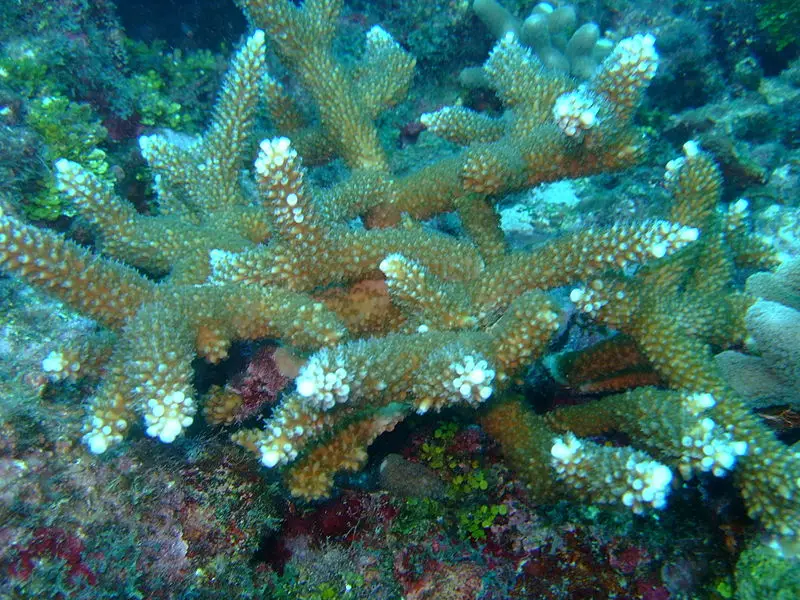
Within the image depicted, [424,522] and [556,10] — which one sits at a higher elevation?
[556,10]

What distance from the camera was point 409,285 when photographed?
283 centimetres

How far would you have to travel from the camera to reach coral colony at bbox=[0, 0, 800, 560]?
2.41 meters

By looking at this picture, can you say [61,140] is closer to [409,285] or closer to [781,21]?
[409,285]

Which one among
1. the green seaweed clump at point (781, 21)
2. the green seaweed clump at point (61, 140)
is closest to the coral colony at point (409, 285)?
the green seaweed clump at point (61, 140)

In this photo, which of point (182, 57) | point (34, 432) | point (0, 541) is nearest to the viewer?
point (0, 541)

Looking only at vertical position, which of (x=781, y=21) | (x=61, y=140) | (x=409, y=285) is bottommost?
(x=409, y=285)

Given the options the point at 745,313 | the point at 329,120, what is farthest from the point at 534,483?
the point at 329,120

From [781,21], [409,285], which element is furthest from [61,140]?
[781,21]

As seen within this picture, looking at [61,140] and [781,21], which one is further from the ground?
[61,140]

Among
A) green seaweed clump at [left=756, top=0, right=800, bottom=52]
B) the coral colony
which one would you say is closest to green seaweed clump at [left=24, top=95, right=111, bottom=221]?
the coral colony

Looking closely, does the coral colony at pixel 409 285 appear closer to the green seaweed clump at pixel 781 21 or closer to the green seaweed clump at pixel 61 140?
the green seaweed clump at pixel 61 140

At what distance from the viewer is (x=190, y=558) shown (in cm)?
241

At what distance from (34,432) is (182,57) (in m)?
5.50

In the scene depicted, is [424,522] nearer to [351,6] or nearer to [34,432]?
[34,432]
